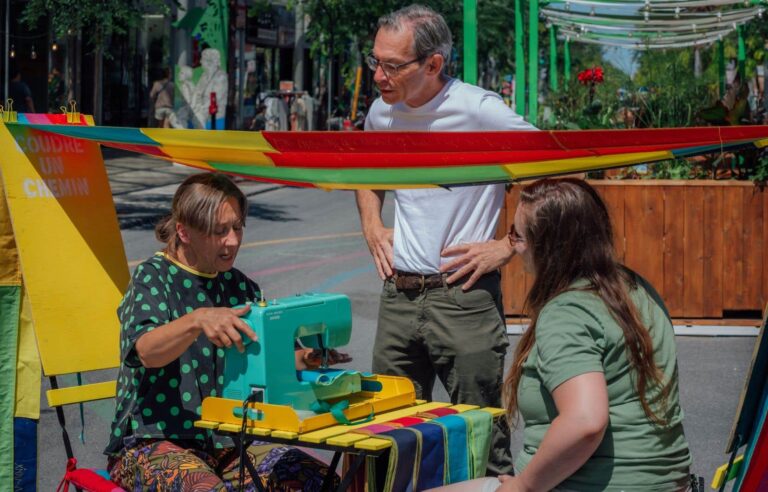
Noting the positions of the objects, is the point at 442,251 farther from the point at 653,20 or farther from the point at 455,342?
the point at 653,20

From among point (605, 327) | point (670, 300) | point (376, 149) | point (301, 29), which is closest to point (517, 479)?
point (605, 327)

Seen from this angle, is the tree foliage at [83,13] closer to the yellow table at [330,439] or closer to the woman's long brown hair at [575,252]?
the yellow table at [330,439]

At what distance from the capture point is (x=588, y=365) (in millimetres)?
2740

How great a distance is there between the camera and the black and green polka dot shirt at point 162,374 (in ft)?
11.7

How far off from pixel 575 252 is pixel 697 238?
243 inches

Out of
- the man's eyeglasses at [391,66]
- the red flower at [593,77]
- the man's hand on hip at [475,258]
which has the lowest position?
the man's hand on hip at [475,258]

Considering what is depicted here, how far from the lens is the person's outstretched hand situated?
10.6 feet

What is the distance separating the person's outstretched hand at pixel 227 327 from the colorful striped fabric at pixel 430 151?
48 cm

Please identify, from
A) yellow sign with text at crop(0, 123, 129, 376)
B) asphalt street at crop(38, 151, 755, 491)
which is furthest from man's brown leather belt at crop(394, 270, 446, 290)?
asphalt street at crop(38, 151, 755, 491)

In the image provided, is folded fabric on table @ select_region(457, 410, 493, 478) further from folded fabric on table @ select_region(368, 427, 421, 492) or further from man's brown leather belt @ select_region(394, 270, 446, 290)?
man's brown leather belt @ select_region(394, 270, 446, 290)

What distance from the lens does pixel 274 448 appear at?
377 centimetres

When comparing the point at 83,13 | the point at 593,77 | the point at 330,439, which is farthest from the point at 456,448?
the point at 83,13

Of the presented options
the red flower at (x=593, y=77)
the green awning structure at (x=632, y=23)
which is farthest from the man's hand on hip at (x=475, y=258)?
→ the red flower at (x=593, y=77)

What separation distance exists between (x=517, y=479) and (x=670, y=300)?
6.27 metres
